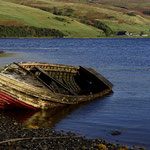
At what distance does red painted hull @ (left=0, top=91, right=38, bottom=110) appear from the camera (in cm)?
1945

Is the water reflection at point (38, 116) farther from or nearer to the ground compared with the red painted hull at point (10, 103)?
nearer to the ground

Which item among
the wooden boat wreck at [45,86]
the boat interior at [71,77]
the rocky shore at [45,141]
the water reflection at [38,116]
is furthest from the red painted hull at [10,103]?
the boat interior at [71,77]

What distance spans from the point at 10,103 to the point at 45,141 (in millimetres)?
6627

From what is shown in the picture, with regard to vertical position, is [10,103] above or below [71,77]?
below

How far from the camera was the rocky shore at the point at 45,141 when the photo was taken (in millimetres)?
13289

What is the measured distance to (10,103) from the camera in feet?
65.4

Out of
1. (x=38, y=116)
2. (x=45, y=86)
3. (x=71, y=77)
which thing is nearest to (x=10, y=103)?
(x=38, y=116)

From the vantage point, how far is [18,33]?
16375 cm

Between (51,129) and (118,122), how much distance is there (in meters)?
3.98

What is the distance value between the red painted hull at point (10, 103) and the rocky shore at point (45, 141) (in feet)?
11.3

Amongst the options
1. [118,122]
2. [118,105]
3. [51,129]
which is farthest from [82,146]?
[118,105]

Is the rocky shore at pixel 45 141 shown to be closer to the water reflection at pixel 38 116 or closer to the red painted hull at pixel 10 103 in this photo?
the water reflection at pixel 38 116

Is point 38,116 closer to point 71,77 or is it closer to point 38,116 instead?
point 38,116

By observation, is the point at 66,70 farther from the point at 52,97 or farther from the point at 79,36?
the point at 79,36
